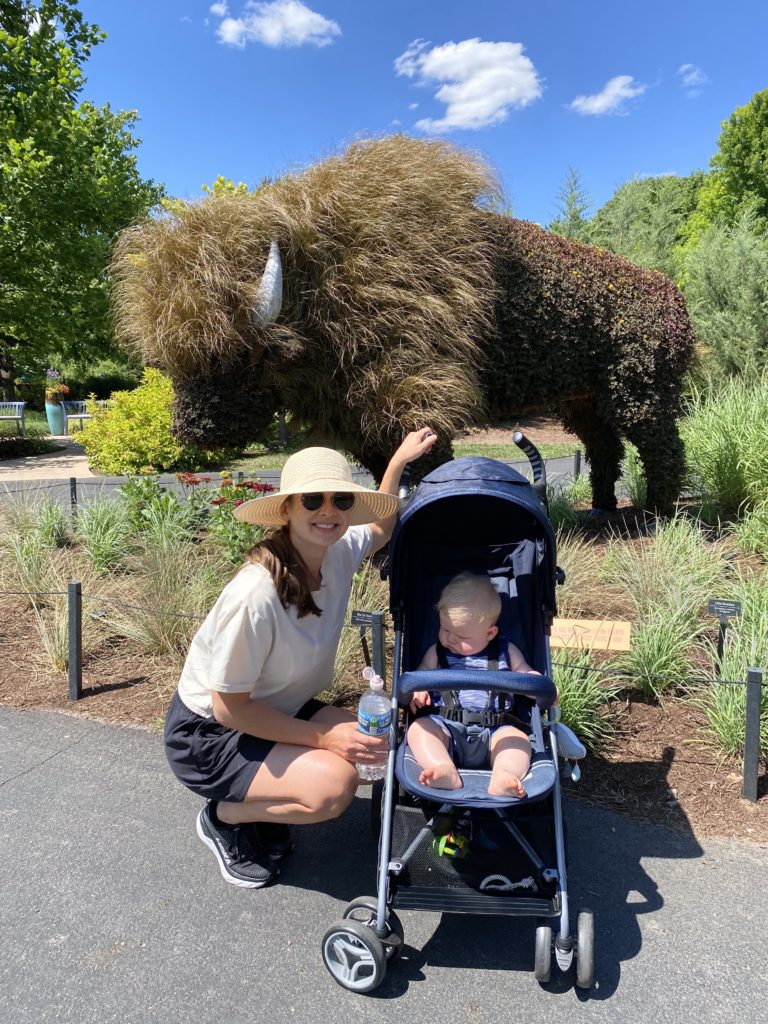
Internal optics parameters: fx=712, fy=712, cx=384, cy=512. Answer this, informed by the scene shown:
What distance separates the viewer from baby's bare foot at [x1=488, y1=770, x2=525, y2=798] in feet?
6.91

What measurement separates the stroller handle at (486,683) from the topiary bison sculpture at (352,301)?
248 cm

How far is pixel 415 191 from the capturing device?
4.53 metres

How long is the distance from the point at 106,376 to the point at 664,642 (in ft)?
110

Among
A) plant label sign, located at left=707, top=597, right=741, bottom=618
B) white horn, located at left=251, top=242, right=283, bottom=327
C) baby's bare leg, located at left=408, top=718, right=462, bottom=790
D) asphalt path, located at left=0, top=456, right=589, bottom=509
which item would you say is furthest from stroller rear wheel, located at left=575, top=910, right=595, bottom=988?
asphalt path, located at left=0, top=456, right=589, bottom=509

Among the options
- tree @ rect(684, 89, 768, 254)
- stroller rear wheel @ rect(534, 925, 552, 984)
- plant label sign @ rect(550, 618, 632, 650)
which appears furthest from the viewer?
tree @ rect(684, 89, 768, 254)

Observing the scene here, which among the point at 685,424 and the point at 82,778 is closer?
the point at 82,778

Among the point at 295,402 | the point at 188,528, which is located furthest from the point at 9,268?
the point at 295,402

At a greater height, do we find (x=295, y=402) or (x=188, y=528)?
(x=295, y=402)

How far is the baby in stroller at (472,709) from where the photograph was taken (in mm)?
2238

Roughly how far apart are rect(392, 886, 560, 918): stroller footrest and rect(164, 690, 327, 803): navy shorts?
0.65 m

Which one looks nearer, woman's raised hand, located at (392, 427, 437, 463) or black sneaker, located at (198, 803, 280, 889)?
black sneaker, located at (198, 803, 280, 889)

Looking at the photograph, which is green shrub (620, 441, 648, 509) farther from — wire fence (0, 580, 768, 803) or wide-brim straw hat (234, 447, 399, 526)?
wide-brim straw hat (234, 447, 399, 526)

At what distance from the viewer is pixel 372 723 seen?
2.34m

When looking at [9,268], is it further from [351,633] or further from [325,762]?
[325,762]
